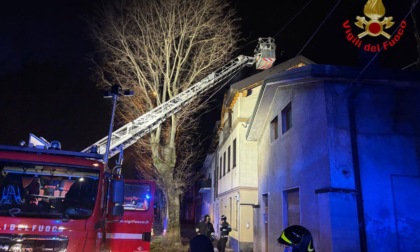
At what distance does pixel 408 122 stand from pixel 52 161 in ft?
24.8

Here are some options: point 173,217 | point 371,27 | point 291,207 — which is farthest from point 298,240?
point 173,217

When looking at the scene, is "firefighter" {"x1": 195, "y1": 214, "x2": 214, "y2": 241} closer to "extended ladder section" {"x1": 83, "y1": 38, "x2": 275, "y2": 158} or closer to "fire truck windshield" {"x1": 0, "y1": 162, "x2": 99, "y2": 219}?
"extended ladder section" {"x1": 83, "y1": 38, "x2": 275, "y2": 158}

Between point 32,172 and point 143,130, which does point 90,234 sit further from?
point 143,130

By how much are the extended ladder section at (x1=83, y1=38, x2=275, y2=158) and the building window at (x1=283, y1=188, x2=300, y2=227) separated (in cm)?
653

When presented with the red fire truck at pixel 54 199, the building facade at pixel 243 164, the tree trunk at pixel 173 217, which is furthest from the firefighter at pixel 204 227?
the red fire truck at pixel 54 199

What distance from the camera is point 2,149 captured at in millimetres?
5883

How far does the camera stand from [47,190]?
5484mm

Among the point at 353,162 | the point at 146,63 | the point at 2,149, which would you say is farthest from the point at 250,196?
the point at 2,149

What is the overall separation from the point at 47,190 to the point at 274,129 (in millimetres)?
8024

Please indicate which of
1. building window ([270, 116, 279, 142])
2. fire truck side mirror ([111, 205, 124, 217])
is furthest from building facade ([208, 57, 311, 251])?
fire truck side mirror ([111, 205, 124, 217])

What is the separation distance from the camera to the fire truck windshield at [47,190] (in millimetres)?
5207

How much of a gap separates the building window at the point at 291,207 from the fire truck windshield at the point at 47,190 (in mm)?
5566

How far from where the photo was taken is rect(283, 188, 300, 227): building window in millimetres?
8859

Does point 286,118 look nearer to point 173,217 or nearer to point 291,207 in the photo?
point 291,207
